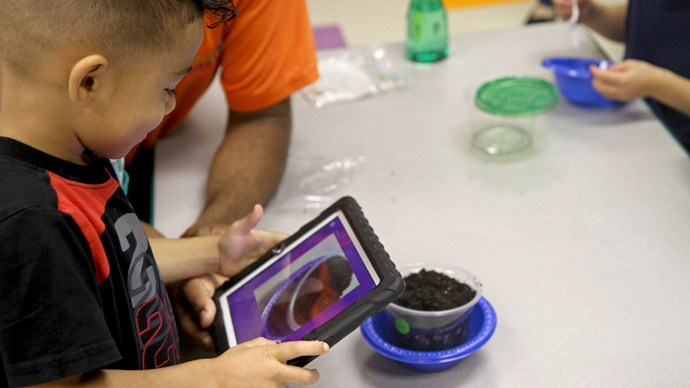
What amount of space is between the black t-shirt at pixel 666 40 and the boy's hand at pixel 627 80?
0.17 meters

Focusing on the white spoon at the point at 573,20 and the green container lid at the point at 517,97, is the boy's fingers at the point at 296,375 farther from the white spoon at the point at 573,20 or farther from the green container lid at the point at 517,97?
the white spoon at the point at 573,20

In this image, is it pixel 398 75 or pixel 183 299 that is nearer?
pixel 183 299

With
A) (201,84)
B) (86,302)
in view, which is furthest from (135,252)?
(201,84)

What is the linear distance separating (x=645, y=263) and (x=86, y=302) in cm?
75

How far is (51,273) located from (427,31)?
1186 millimetres

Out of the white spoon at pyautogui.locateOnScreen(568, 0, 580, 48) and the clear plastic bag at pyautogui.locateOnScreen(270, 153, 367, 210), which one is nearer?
the clear plastic bag at pyautogui.locateOnScreen(270, 153, 367, 210)

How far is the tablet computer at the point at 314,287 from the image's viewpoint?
0.70m

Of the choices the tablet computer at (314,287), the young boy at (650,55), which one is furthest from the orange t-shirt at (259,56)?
the young boy at (650,55)

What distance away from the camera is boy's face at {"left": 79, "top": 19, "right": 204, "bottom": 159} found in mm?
630

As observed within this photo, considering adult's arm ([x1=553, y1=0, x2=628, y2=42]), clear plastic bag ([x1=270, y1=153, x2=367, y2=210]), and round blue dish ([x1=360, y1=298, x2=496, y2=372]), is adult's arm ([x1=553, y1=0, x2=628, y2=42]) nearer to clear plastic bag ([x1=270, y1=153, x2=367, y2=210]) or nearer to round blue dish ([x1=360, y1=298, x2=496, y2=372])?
clear plastic bag ([x1=270, y1=153, x2=367, y2=210])

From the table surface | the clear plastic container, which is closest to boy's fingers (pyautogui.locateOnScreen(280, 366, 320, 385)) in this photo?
the table surface

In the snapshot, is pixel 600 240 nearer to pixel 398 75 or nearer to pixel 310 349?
pixel 310 349

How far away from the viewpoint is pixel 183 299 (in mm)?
961

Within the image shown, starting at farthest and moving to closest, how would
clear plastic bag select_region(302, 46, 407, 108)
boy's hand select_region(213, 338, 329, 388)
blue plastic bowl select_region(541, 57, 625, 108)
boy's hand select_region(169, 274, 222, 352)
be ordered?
clear plastic bag select_region(302, 46, 407, 108) < blue plastic bowl select_region(541, 57, 625, 108) < boy's hand select_region(169, 274, 222, 352) < boy's hand select_region(213, 338, 329, 388)
